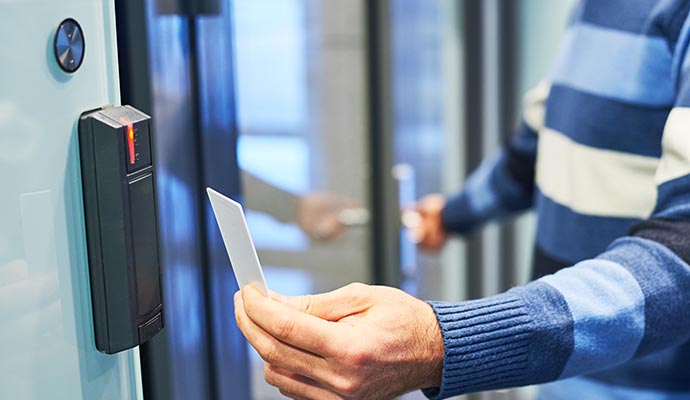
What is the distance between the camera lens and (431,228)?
5.53 feet

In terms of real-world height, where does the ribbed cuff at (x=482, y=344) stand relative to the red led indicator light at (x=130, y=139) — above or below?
below

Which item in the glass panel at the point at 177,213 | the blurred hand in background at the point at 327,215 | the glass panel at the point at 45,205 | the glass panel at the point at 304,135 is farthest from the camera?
the blurred hand in background at the point at 327,215

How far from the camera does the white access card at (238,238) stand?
0.63m

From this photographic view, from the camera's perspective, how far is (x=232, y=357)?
1004mm

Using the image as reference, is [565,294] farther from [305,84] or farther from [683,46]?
[305,84]

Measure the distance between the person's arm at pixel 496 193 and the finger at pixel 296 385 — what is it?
0.74 m

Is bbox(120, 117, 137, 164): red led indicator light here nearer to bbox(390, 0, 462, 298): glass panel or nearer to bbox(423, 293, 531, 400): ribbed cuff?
bbox(423, 293, 531, 400): ribbed cuff

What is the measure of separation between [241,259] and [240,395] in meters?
0.41

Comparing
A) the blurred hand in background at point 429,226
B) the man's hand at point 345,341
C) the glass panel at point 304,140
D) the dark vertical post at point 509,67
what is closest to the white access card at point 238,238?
the man's hand at point 345,341

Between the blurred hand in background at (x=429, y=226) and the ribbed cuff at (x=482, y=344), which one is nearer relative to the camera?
the ribbed cuff at (x=482, y=344)

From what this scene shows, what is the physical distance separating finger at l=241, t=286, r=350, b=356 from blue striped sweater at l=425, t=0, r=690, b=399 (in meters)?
0.11

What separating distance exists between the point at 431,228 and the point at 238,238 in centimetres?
107

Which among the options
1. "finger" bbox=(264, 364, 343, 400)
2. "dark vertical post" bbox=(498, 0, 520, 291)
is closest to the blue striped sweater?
"finger" bbox=(264, 364, 343, 400)

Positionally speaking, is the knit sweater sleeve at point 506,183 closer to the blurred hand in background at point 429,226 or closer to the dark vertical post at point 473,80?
the blurred hand in background at point 429,226
